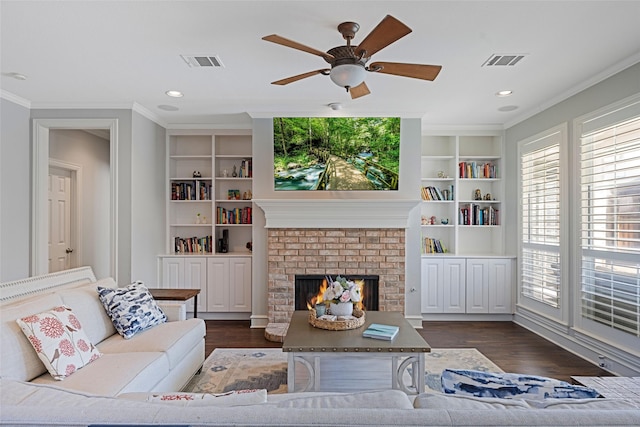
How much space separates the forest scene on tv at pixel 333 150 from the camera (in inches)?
177

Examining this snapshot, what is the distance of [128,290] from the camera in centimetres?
293

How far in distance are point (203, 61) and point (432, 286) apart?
12.4ft

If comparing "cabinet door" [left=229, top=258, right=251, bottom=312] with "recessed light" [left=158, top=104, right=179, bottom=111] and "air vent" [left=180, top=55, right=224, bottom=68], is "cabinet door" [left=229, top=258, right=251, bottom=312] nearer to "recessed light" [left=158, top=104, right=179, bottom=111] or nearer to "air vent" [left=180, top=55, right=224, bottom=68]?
"recessed light" [left=158, top=104, right=179, bottom=111]

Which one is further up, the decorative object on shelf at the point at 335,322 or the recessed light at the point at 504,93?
the recessed light at the point at 504,93

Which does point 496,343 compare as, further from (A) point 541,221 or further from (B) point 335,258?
(B) point 335,258

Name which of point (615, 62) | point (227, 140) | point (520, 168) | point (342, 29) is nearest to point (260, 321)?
point (227, 140)

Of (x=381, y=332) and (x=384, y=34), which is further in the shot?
(x=381, y=332)

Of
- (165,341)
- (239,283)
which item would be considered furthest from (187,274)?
(165,341)

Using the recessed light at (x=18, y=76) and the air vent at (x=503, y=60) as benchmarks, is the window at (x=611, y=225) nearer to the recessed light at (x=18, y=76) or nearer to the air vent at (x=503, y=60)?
the air vent at (x=503, y=60)

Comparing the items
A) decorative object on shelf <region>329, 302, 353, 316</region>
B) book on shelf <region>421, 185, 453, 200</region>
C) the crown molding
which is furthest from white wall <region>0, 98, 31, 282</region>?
book on shelf <region>421, 185, 453, 200</region>

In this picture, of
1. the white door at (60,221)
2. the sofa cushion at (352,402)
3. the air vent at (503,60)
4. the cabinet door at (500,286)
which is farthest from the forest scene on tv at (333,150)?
the sofa cushion at (352,402)

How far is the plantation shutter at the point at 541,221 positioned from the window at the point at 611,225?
1.39ft

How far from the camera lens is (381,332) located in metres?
2.67

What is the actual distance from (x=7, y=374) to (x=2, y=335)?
0.21 metres
